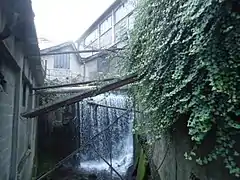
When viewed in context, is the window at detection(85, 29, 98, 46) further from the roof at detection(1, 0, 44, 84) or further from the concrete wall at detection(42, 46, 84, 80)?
the roof at detection(1, 0, 44, 84)

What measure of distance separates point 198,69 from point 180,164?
65.7 inches

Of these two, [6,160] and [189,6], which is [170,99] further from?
[6,160]

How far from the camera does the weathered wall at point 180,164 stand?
8.34 feet

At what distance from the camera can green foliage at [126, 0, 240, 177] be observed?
2125 mm

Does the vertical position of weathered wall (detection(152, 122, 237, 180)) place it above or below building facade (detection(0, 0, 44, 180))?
below

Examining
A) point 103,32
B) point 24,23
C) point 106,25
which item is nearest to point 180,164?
point 24,23

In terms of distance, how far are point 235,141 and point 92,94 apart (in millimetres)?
2394

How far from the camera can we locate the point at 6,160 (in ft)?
10.5

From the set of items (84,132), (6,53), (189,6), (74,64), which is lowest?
Result: (84,132)

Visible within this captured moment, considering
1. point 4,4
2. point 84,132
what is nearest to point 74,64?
point 84,132

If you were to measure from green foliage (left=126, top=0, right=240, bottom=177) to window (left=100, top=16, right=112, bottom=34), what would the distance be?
39.0 ft

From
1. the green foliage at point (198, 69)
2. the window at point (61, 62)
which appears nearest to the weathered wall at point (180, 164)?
the green foliage at point (198, 69)

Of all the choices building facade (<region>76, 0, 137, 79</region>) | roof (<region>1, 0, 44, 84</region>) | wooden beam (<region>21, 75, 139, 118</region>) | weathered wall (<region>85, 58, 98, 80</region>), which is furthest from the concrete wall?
wooden beam (<region>21, 75, 139, 118</region>)

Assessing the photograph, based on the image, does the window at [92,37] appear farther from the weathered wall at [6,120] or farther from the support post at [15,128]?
the weathered wall at [6,120]
